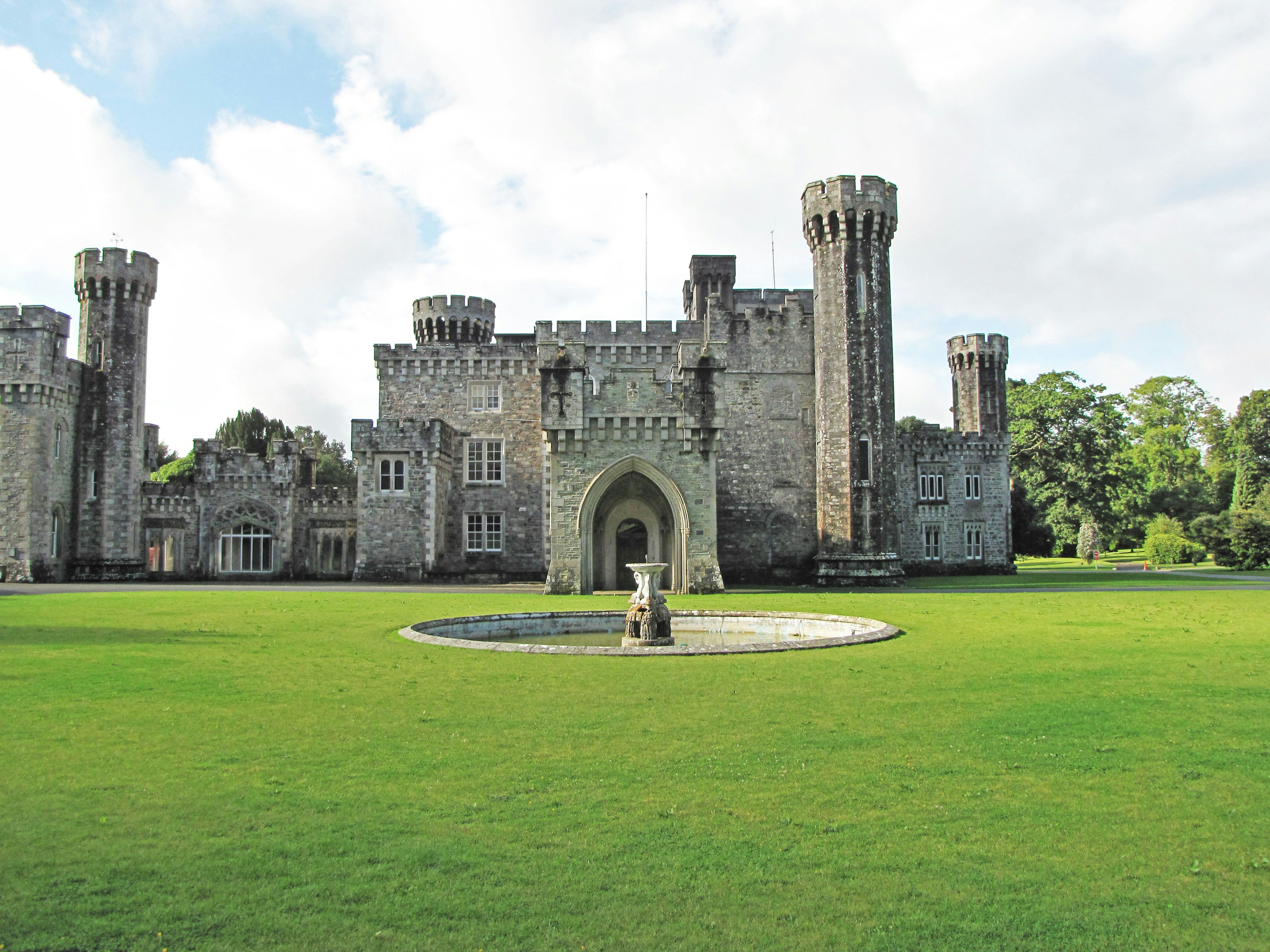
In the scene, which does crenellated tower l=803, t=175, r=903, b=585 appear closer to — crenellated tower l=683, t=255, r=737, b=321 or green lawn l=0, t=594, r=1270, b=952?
crenellated tower l=683, t=255, r=737, b=321

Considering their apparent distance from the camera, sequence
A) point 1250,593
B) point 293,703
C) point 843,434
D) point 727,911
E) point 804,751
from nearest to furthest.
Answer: point 727,911, point 804,751, point 293,703, point 1250,593, point 843,434

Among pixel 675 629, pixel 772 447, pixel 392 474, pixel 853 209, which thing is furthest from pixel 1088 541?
pixel 675 629

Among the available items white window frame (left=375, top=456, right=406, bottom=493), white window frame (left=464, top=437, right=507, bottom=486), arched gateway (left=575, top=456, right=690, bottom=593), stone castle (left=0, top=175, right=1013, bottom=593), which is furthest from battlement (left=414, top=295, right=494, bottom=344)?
arched gateway (left=575, top=456, right=690, bottom=593)

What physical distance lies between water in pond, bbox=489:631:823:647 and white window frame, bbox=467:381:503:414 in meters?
24.2

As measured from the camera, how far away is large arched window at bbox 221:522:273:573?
43.2 meters

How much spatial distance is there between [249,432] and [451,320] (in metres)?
34.3

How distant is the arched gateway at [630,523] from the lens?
31.0 m

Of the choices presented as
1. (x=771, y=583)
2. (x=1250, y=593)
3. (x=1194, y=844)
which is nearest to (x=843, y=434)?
(x=771, y=583)

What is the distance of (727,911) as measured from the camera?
4.82 metres

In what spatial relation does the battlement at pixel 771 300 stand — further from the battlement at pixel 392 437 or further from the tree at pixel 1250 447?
the tree at pixel 1250 447

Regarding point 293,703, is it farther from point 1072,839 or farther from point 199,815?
point 1072,839

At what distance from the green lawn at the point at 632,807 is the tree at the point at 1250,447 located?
50916 mm

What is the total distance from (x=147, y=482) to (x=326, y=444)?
160ft

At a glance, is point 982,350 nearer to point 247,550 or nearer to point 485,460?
point 485,460
